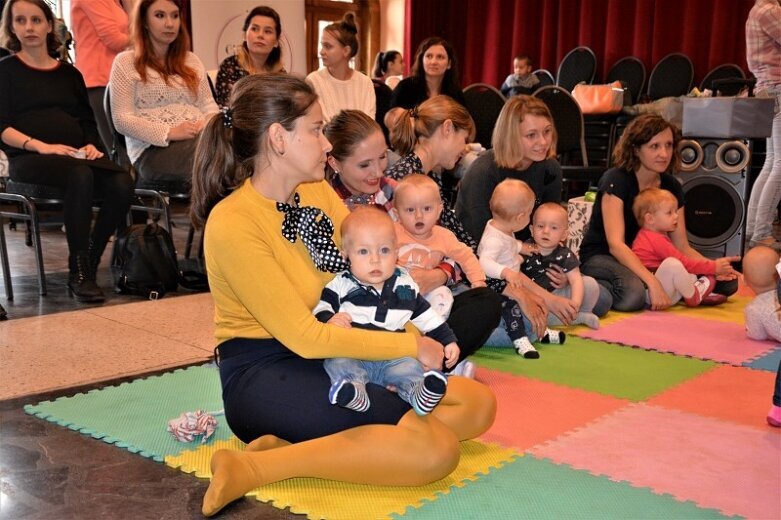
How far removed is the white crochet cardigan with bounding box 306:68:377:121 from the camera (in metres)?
4.97

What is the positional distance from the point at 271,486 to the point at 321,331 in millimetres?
403

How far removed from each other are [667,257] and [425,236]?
5.65 ft

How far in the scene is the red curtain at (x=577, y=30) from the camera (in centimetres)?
849

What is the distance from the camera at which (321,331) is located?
1.89 metres

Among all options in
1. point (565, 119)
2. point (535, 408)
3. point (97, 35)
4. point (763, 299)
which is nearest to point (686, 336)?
point (763, 299)

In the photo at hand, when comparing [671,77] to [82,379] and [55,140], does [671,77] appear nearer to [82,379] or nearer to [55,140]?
[55,140]

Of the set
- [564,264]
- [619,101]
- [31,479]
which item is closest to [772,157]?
[619,101]

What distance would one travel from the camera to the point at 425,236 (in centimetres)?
297

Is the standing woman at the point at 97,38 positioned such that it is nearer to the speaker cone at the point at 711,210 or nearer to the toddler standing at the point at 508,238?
the toddler standing at the point at 508,238

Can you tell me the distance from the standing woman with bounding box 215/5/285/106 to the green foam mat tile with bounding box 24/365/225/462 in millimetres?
2394

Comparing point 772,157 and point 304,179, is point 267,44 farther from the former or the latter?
point 772,157

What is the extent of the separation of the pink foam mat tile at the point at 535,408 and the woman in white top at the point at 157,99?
2.15 meters

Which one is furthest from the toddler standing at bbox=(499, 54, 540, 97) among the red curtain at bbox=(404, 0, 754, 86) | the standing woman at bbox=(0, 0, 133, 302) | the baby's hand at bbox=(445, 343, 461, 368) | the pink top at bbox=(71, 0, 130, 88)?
the baby's hand at bbox=(445, 343, 461, 368)

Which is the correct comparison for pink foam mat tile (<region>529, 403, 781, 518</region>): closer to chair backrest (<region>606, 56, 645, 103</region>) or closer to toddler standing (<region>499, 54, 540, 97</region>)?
chair backrest (<region>606, 56, 645, 103</region>)
